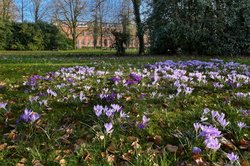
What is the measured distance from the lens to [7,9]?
49.0 m

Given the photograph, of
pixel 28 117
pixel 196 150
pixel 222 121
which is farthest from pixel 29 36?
pixel 196 150

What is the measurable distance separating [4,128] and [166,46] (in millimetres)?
15293

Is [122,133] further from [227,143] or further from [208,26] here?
[208,26]

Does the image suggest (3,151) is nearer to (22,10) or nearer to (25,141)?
(25,141)

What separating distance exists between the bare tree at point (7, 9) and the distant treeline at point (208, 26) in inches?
1505

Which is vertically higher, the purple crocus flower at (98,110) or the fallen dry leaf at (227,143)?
the purple crocus flower at (98,110)

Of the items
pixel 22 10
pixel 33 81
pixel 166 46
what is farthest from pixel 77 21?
pixel 33 81

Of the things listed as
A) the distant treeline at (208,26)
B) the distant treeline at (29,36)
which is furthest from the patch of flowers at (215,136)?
the distant treeline at (29,36)

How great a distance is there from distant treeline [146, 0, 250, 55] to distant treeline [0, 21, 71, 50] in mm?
25019

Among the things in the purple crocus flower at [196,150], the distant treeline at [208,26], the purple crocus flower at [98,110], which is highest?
the distant treeline at [208,26]

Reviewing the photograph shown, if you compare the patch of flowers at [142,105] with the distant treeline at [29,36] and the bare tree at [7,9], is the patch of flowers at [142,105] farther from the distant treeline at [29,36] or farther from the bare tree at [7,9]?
the bare tree at [7,9]

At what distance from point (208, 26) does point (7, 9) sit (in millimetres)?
42672

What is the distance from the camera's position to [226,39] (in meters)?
15.6

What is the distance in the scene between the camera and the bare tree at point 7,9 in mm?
47438
